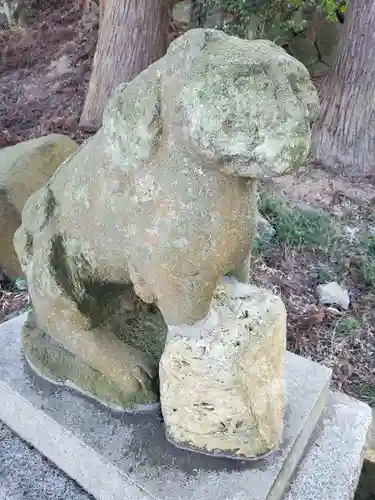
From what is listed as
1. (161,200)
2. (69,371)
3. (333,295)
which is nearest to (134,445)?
(69,371)

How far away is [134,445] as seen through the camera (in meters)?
1.26

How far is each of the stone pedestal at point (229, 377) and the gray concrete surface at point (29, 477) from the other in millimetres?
305

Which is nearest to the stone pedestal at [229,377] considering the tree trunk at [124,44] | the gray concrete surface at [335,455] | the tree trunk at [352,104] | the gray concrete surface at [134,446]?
the gray concrete surface at [134,446]

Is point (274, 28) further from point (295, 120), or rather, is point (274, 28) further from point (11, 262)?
point (295, 120)

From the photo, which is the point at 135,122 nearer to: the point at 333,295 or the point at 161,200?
the point at 161,200

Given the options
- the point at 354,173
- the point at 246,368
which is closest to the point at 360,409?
the point at 246,368

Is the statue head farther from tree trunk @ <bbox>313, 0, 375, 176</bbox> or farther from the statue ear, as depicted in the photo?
tree trunk @ <bbox>313, 0, 375, 176</bbox>

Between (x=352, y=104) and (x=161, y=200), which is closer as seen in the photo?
(x=161, y=200)

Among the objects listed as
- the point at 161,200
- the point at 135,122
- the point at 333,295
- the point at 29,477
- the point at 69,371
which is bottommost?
the point at 333,295

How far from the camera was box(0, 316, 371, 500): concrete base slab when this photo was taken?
1187 mm

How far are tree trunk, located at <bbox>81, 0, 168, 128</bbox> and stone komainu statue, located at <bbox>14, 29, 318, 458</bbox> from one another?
8.36 feet

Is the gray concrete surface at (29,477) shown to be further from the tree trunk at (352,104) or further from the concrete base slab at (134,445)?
the tree trunk at (352,104)

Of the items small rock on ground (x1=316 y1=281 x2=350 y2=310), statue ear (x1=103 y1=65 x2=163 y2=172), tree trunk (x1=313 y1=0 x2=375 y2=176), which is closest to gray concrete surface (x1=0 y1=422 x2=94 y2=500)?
statue ear (x1=103 y1=65 x2=163 y2=172)

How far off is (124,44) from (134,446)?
118 inches
